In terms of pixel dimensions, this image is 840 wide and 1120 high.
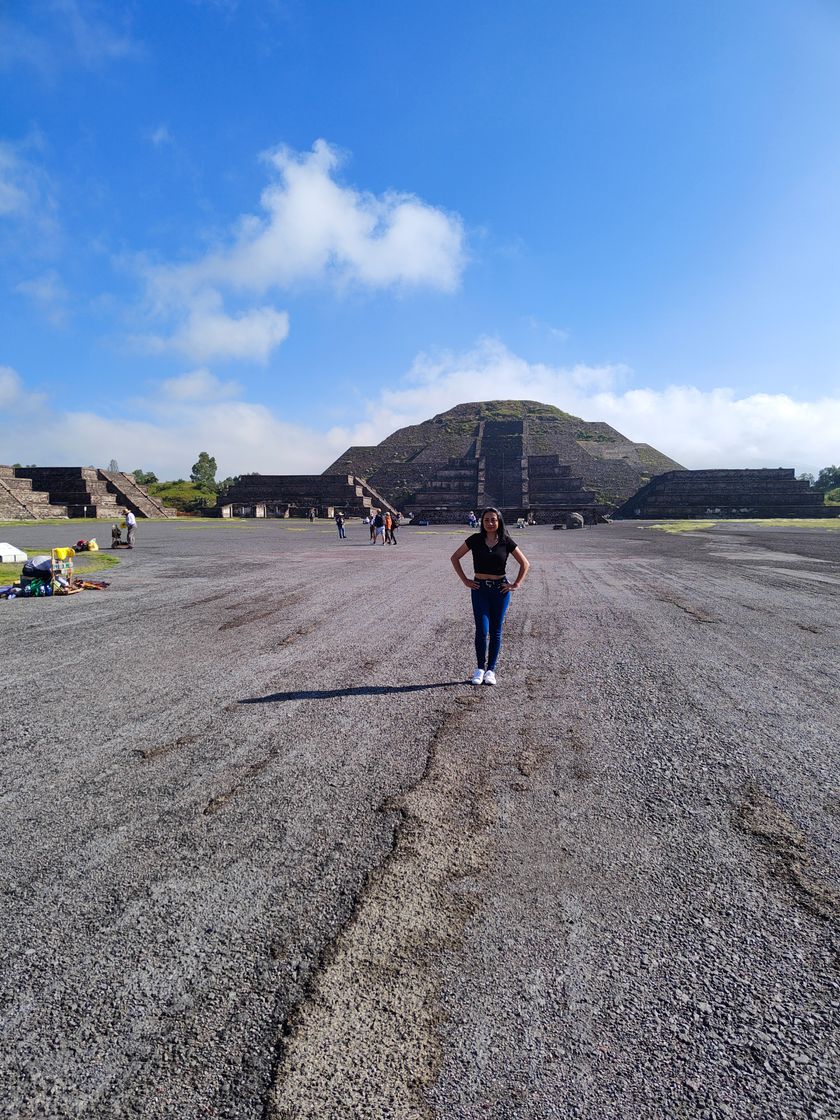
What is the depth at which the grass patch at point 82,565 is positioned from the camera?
13434 millimetres

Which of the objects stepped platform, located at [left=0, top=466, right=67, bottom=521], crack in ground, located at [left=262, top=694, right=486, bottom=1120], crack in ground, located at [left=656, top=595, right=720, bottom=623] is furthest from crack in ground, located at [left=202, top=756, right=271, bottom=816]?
stepped platform, located at [left=0, top=466, right=67, bottom=521]

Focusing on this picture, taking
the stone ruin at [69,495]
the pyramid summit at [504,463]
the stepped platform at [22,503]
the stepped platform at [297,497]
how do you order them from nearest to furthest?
1. the stepped platform at [22,503]
2. the stone ruin at [69,495]
3. the stepped platform at [297,497]
4. the pyramid summit at [504,463]

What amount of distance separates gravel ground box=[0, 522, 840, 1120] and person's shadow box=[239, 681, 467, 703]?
0.15 ft

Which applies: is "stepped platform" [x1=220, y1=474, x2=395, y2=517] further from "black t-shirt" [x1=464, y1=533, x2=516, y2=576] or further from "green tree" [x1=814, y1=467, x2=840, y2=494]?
"green tree" [x1=814, y1=467, x2=840, y2=494]

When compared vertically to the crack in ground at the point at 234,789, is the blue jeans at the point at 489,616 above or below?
above

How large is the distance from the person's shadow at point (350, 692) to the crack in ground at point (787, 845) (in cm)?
288

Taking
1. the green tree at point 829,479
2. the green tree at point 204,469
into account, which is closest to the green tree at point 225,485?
the green tree at point 204,469

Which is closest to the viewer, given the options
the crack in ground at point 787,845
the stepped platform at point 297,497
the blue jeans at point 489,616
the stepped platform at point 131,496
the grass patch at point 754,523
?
the crack in ground at point 787,845

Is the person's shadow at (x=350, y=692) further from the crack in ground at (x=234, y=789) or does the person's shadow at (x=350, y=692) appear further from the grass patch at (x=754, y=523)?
the grass patch at (x=754, y=523)

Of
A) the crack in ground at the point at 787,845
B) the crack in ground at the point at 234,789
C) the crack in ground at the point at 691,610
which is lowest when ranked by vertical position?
the crack in ground at the point at 787,845

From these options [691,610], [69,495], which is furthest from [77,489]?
[691,610]

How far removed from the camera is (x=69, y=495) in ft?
156

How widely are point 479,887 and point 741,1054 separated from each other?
1.16 m

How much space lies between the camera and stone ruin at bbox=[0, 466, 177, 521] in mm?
41338
